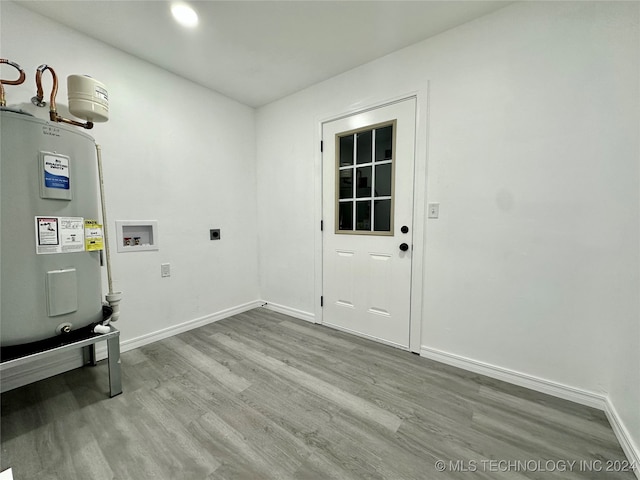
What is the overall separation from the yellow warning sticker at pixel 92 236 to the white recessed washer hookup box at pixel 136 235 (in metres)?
0.67

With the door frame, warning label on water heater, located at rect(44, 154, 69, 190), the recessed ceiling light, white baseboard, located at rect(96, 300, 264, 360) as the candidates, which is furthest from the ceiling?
white baseboard, located at rect(96, 300, 264, 360)

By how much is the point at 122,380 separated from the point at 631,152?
3.51 meters

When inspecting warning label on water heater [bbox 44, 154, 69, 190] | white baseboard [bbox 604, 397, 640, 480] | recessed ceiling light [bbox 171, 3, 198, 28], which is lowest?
white baseboard [bbox 604, 397, 640, 480]

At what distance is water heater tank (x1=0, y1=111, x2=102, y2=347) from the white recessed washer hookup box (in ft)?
2.38

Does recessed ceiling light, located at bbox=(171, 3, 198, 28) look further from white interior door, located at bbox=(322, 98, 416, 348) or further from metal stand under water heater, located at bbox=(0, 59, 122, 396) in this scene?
white interior door, located at bbox=(322, 98, 416, 348)

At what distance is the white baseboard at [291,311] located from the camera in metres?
2.90

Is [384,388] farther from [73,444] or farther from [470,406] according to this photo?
[73,444]

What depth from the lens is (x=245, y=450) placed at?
4.16 ft

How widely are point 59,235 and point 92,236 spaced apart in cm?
16

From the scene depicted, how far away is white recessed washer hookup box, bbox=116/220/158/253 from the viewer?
219cm

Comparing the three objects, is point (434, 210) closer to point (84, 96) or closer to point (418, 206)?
point (418, 206)

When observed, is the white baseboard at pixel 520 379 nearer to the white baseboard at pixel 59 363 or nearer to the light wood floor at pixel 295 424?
the light wood floor at pixel 295 424

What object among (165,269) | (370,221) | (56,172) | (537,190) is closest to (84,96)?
(56,172)

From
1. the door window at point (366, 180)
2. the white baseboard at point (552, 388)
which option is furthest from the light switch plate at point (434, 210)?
the white baseboard at point (552, 388)
